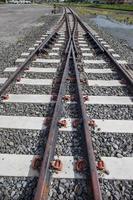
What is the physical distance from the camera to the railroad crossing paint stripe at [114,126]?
6.07 metres

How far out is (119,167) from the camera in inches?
195

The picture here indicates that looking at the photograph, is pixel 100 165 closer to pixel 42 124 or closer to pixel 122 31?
pixel 42 124

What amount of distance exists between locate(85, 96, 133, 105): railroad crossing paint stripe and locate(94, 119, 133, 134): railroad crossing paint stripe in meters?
0.98

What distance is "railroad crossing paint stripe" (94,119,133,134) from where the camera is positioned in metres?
6.07

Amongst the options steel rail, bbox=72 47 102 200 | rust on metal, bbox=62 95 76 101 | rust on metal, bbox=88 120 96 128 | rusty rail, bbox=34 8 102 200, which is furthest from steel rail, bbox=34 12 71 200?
rust on metal, bbox=88 120 96 128

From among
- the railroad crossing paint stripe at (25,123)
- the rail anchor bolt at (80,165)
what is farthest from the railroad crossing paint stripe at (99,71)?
the rail anchor bolt at (80,165)

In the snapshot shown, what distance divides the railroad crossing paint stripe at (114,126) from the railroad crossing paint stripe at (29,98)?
1.54 meters

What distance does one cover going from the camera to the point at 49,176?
14.9 ft

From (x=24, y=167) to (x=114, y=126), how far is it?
6.69 feet

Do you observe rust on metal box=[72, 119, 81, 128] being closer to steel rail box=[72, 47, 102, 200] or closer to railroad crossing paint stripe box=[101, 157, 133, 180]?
steel rail box=[72, 47, 102, 200]

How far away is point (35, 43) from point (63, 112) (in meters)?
9.33

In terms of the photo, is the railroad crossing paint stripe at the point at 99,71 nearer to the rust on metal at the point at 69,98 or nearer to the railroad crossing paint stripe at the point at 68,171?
the rust on metal at the point at 69,98

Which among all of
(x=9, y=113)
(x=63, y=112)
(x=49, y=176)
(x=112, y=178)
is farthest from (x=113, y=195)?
(x=9, y=113)

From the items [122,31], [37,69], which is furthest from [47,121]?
[122,31]
